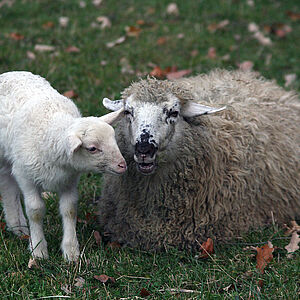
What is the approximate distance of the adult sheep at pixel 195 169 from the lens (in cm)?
380

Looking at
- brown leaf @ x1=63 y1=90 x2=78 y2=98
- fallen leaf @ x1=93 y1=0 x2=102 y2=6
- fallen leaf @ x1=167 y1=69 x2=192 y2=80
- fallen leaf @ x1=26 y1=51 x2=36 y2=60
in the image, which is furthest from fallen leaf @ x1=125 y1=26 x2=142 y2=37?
brown leaf @ x1=63 y1=90 x2=78 y2=98

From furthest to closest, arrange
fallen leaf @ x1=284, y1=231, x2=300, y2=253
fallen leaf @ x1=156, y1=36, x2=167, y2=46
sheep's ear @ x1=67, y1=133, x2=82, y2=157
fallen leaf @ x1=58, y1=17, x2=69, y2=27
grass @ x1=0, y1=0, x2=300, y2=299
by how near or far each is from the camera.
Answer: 1. fallen leaf @ x1=58, y1=17, x2=69, y2=27
2. fallen leaf @ x1=156, y1=36, x2=167, y2=46
3. fallen leaf @ x1=284, y1=231, x2=300, y2=253
4. grass @ x1=0, y1=0, x2=300, y2=299
5. sheep's ear @ x1=67, y1=133, x2=82, y2=157

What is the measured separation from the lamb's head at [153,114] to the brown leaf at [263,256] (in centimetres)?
96

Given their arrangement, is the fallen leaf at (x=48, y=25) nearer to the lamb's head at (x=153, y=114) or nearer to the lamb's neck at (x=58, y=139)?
the lamb's head at (x=153, y=114)

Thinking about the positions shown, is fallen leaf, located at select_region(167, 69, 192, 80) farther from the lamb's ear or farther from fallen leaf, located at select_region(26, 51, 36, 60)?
the lamb's ear

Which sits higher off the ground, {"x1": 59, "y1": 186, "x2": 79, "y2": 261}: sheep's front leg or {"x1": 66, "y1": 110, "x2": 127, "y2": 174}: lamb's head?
{"x1": 66, "y1": 110, "x2": 127, "y2": 174}: lamb's head

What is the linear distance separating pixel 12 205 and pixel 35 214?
22.2 inches

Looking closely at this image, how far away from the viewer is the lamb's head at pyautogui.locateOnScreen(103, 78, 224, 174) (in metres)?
3.57

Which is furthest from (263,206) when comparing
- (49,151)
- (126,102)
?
(49,151)

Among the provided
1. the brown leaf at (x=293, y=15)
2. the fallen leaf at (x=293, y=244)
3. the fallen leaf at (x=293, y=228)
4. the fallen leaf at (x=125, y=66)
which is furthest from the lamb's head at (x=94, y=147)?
the brown leaf at (x=293, y=15)

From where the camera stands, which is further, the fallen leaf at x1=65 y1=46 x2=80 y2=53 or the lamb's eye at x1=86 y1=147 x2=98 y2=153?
the fallen leaf at x1=65 y1=46 x2=80 y2=53

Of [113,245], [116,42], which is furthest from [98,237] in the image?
[116,42]

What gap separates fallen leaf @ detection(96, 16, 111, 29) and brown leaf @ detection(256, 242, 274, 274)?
5170mm

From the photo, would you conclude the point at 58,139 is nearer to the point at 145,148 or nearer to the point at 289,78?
the point at 145,148
